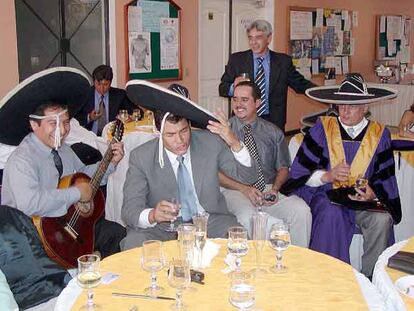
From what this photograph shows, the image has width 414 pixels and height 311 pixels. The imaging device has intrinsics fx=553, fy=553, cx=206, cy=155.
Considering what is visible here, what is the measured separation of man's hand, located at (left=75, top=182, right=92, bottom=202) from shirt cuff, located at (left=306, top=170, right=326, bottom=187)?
1329mm

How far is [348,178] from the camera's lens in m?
3.31

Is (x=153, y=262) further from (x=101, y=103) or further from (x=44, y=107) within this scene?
(x=101, y=103)

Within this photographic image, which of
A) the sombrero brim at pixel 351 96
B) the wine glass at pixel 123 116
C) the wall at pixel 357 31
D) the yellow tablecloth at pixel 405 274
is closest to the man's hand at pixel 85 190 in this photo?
the sombrero brim at pixel 351 96

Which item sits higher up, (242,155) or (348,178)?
(242,155)

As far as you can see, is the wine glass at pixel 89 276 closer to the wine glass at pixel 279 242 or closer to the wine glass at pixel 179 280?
the wine glass at pixel 179 280

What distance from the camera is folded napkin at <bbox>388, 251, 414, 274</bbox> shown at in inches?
74.0

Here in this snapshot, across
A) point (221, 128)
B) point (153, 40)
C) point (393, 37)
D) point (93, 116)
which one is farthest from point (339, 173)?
point (393, 37)

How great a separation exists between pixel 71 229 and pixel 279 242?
138 centimetres

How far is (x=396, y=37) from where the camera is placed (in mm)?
11547

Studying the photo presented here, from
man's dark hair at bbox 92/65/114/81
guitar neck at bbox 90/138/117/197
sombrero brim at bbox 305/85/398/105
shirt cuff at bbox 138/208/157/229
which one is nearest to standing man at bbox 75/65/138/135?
man's dark hair at bbox 92/65/114/81

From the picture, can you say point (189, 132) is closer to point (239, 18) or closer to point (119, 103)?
point (119, 103)

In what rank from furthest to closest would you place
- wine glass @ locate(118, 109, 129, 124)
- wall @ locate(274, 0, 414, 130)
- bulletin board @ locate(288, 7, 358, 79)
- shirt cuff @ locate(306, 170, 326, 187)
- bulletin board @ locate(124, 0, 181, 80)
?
bulletin board @ locate(288, 7, 358, 79) → wall @ locate(274, 0, 414, 130) → bulletin board @ locate(124, 0, 181, 80) → wine glass @ locate(118, 109, 129, 124) → shirt cuff @ locate(306, 170, 326, 187)

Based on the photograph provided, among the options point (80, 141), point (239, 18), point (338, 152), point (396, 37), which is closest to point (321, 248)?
point (338, 152)

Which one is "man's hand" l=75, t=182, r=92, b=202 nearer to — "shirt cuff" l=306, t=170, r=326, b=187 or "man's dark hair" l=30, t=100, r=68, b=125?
"man's dark hair" l=30, t=100, r=68, b=125
